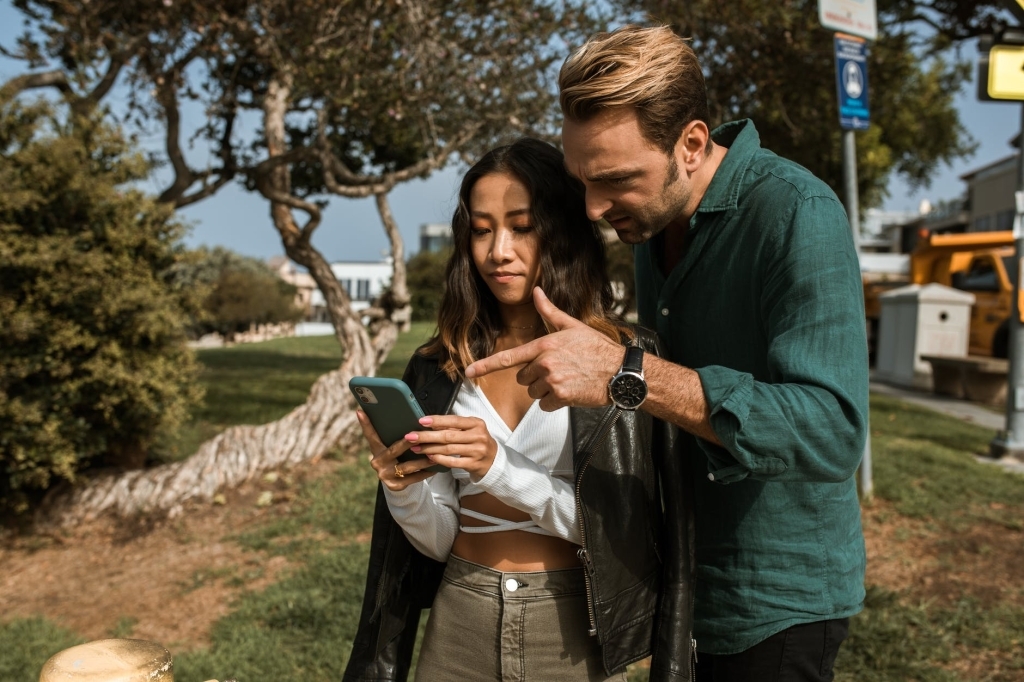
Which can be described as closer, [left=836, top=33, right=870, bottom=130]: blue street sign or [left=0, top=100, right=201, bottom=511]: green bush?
[left=0, top=100, right=201, bottom=511]: green bush

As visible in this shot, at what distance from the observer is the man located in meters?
1.61

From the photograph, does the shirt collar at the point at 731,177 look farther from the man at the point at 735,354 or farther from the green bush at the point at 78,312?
the green bush at the point at 78,312

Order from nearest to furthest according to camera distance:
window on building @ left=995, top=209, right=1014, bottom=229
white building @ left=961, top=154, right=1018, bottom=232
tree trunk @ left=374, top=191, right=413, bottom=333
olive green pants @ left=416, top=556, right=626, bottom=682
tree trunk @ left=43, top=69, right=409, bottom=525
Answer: olive green pants @ left=416, top=556, right=626, bottom=682
tree trunk @ left=43, top=69, right=409, bottom=525
tree trunk @ left=374, top=191, right=413, bottom=333
window on building @ left=995, top=209, right=1014, bottom=229
white building @ left=961, top=154, right=1018, bottom=232

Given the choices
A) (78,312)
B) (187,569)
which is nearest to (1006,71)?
(187,569)

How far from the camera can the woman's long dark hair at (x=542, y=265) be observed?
90.1 inches

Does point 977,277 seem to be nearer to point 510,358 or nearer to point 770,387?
point 770,387

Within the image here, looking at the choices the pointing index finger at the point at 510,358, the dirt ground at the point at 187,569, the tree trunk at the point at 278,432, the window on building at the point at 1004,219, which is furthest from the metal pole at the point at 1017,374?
the window on building at the point at 1004,219

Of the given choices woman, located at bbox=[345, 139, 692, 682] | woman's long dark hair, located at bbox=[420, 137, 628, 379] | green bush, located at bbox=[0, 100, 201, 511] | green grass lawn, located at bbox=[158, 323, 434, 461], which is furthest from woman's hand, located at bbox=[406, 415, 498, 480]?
green bush, located at bbox=[0, 100, 201, 511]

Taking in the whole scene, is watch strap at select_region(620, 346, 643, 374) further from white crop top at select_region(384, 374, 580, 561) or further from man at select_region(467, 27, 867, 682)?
white crop top at select_region(384, 374, 580, 561)

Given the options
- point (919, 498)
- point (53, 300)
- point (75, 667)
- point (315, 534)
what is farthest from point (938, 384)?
point (75, 667)

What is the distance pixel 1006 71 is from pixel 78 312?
6.78 metres

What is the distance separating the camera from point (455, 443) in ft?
6.16

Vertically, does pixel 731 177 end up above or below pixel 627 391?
above

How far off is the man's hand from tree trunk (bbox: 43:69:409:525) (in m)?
4.59
